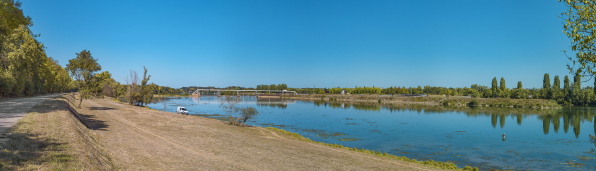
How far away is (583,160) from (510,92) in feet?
367

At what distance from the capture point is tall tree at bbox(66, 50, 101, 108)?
93.3 ft

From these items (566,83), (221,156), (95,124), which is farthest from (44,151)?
(566,83)

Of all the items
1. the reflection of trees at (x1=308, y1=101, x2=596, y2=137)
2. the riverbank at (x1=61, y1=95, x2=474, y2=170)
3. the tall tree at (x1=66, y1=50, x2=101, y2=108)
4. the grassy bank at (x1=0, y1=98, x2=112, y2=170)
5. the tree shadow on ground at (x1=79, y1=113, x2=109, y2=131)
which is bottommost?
the reflection of trees at (x1=308, y1=101, x2=596, y2=137)

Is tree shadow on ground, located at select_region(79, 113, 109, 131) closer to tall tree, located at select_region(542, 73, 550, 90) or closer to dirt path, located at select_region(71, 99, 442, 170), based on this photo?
dirt path, located at select_region(71, 99, 442, 170)

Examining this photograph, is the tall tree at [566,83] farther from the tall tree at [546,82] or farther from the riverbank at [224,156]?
the riverbank at [224,156]

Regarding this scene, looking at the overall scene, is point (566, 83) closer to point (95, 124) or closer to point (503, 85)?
point (503, 85)

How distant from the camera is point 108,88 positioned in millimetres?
84125

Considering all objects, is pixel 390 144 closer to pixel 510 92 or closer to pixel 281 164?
pixel 281 164

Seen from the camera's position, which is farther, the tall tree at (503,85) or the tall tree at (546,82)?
the tall tree at (503,85)

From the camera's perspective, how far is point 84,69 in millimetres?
28844

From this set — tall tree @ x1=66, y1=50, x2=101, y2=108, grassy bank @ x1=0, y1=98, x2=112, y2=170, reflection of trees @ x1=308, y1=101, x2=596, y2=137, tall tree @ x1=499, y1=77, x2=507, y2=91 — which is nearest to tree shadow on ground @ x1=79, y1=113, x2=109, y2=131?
grassy bank @ x1=0, y1=98, x2=112, y2=170

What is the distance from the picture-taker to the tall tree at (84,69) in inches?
1120

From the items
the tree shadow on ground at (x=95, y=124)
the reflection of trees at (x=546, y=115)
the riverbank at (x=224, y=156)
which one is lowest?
the reflection of trees at (x=546, y=115)

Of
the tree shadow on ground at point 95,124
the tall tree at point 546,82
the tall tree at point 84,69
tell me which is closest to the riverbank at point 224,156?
the tree shadow on ground at point 95,124
